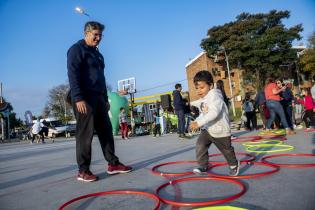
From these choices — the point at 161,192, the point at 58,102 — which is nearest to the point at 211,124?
the point at 161,192

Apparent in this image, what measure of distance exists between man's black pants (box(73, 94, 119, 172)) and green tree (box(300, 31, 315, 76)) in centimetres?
4601

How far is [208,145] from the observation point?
423 centimetres

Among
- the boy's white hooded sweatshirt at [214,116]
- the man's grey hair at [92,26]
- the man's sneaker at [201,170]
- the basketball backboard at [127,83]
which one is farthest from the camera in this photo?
the basketball backboard at [127,83]

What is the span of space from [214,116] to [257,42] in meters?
40.4

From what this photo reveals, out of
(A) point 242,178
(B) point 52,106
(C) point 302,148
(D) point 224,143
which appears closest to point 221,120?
(D) point 224,143

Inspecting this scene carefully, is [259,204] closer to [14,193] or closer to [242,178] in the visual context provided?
[242,178]

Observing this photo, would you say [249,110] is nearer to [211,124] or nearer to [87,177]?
[211,124]

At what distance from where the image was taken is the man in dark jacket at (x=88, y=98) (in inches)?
167

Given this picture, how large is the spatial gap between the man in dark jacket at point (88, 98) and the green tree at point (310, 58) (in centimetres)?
4601

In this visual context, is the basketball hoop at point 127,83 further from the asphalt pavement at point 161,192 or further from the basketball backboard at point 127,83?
the asphalt pavement at point 161,192

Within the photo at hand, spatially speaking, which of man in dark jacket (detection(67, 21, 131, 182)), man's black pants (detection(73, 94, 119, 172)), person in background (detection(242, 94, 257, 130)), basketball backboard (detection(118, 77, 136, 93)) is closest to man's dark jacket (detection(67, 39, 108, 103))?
man in dark jacket (detection(67, 21, 131, 182))

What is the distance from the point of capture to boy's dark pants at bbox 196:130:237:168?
397cm

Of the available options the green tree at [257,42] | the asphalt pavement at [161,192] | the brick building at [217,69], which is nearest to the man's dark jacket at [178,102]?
the asphalt pavement at [161,192]

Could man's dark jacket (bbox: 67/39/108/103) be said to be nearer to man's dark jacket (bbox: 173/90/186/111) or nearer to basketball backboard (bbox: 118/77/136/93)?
man's dark jacket (bbox: 173/90/186/111)
